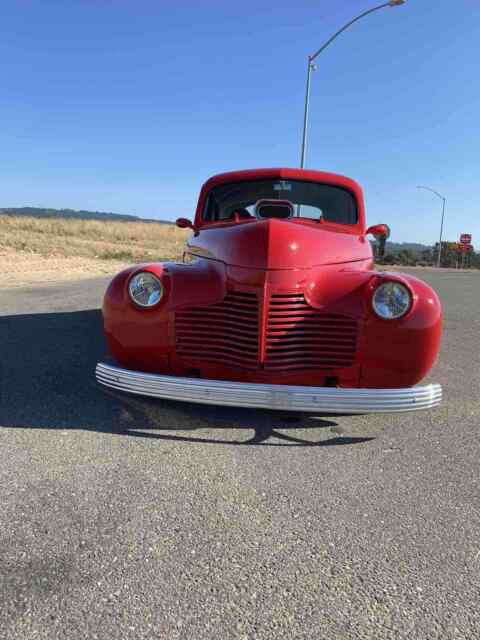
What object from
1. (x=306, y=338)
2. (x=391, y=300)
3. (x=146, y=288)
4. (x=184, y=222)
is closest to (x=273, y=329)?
(x=306, y=338)

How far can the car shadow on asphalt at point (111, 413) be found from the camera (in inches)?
113

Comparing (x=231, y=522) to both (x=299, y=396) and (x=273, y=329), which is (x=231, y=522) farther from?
(x=273, y=329)

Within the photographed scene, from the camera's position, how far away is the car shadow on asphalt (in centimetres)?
288

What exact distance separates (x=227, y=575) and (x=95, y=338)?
4.13 metres

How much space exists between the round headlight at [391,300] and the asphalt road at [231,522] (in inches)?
30.0

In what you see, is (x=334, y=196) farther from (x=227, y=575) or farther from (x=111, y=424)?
(x=227, y=575)

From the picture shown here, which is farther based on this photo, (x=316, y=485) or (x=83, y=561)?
(x=316, y=485)

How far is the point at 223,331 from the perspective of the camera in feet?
9.55

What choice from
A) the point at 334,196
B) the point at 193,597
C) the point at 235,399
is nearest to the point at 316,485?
the point at 235,399

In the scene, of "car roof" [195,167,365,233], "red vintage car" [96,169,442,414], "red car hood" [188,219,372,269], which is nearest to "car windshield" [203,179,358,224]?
"car roof" [195,167,365,233]

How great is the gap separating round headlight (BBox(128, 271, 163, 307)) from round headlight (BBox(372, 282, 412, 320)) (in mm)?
1296

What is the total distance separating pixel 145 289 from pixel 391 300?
1.48 meters

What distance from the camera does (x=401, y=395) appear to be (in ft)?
8.45

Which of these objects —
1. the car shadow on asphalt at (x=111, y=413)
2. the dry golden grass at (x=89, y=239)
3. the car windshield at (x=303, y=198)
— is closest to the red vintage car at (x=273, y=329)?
the car shadow on asphalt at (x=111, y=413)
